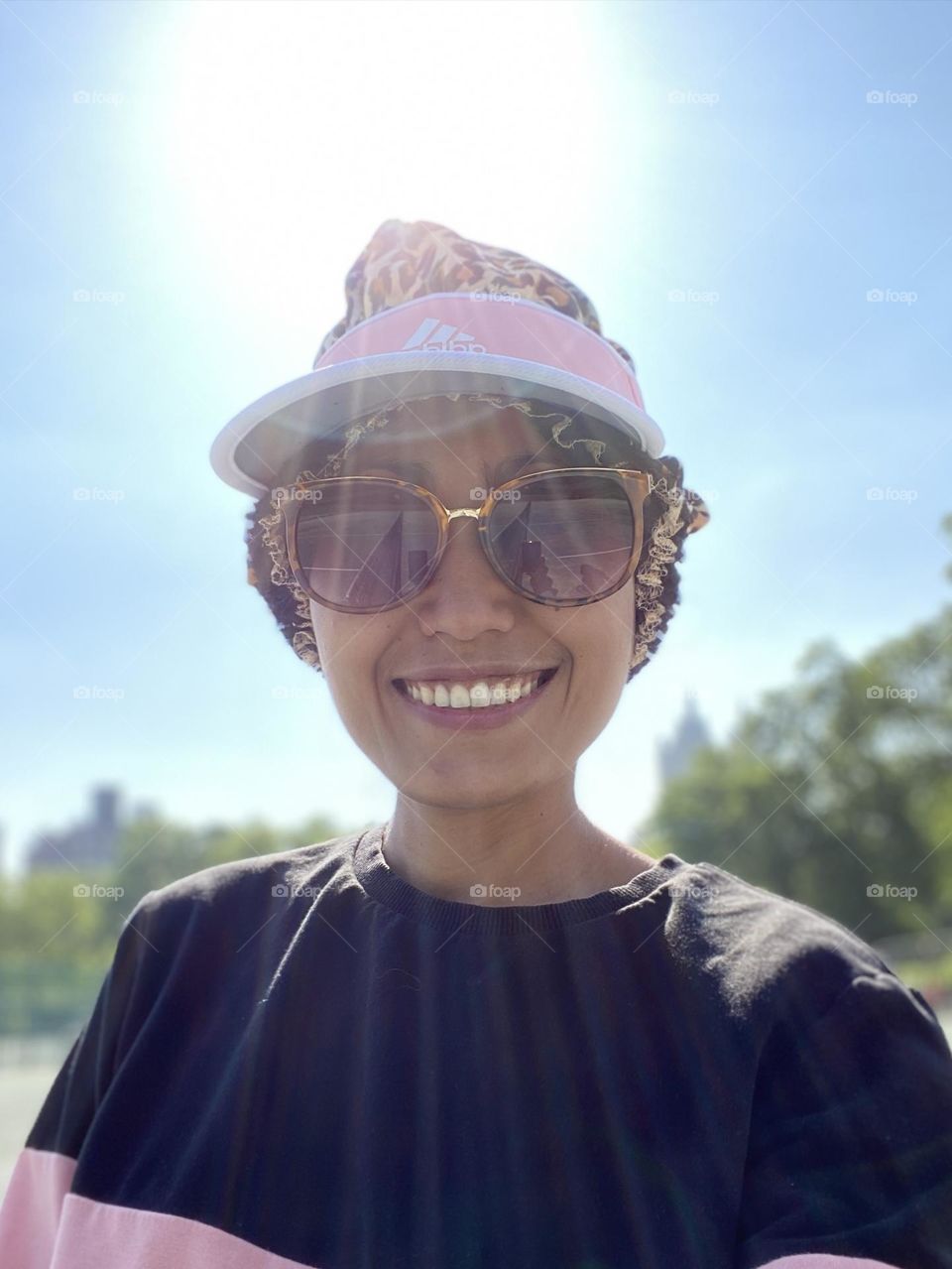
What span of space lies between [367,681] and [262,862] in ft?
1.63

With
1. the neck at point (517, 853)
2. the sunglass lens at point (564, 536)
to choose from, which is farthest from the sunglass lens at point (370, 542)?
the neck at point (517, 853)

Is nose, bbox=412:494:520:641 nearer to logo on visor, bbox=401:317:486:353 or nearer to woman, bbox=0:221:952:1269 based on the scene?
woman, bbox=0:221:952:1269

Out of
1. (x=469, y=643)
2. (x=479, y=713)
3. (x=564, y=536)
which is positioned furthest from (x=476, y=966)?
(x=564, y=536)

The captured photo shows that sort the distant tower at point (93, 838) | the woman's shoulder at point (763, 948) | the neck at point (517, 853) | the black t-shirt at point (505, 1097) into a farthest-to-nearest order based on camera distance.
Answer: the distant tower at point (93, 838), the neck at point (517, 853), the woman's shoulder at point (763, 948), the black t-shirt at point (505, 1097)

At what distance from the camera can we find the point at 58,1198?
5.71ft

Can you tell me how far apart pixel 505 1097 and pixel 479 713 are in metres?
0.62

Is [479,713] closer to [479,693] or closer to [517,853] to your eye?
[479,693]

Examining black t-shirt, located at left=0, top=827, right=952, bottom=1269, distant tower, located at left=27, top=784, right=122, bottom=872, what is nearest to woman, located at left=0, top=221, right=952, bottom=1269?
black t-shirt, located at left=0, top=827, right=952, bottom=1269

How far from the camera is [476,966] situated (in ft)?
5.36

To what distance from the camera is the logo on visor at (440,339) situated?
5.78 ft

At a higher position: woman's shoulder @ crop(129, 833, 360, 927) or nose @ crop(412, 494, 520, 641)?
nose @ crop(412, 494, 520, 641)

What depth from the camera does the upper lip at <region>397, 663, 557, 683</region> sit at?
176cm

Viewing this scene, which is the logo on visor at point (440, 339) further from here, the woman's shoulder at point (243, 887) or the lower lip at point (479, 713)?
the woman's shoulder at point (243, 887)

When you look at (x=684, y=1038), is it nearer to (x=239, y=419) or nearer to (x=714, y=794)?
(x=239, y=419)
